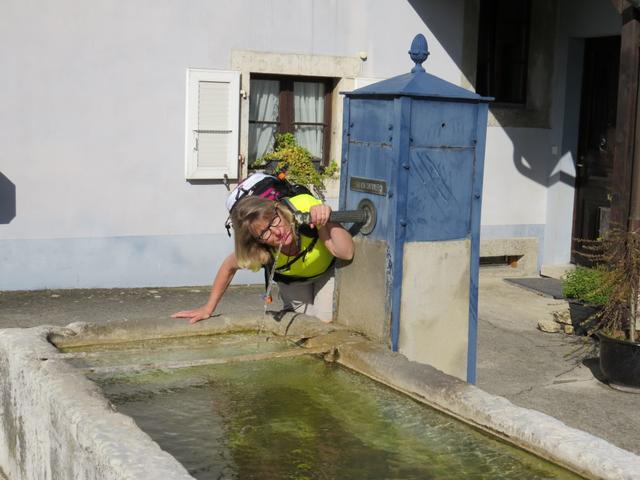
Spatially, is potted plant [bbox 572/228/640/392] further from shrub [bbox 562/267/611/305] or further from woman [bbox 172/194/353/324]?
woman [bbox 172/194/353/324]

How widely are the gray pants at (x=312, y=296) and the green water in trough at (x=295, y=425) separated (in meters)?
0.55

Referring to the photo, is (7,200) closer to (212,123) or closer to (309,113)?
(212,123)

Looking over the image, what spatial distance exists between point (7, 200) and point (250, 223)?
16.1 feet

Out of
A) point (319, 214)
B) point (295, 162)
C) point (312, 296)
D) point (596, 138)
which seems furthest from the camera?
point (596, 138)

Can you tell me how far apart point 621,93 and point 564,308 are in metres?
2.31

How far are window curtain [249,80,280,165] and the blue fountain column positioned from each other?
16.0ft

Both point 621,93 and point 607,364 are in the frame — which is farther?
point 621,93

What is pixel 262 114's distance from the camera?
10078mm

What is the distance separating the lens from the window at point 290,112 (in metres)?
10.0

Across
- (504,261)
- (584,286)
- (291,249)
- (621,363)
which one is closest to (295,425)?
(291,249)

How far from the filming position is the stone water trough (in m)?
3.19

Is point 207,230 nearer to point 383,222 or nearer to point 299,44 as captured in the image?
point 299,44

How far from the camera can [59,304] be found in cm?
864

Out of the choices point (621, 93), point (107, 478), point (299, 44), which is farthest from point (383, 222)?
point (299, 44)
